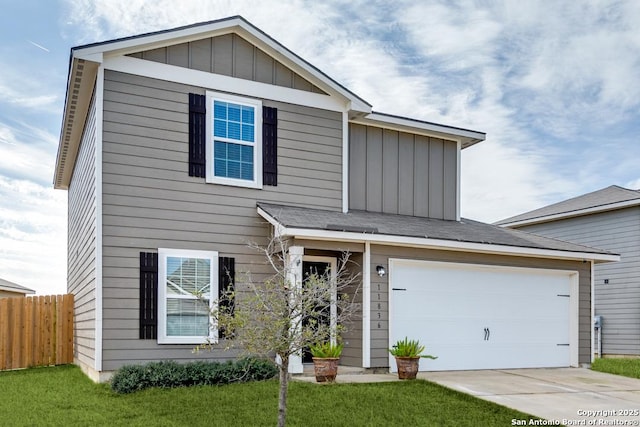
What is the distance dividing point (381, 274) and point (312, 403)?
335 cm

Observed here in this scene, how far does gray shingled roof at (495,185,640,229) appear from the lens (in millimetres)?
18950

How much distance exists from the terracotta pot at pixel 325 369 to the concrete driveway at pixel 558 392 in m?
1.73

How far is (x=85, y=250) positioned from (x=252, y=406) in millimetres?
5571

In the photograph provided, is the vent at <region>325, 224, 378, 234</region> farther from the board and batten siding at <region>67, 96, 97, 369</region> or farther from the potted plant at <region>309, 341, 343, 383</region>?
the board and batten siding at <region>67, 96, 97, 369</region>

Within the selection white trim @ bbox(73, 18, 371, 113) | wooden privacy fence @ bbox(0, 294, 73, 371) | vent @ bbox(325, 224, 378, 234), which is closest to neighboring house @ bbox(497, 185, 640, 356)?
white trim @ bbox(73, 18, 371, 113)

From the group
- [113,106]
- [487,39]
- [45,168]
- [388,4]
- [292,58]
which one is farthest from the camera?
[45,168]

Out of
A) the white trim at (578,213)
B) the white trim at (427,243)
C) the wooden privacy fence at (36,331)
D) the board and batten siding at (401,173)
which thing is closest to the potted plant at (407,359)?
the white trim at (427,243)

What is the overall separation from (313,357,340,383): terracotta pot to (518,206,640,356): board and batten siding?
473 inches

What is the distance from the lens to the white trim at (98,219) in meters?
10.1

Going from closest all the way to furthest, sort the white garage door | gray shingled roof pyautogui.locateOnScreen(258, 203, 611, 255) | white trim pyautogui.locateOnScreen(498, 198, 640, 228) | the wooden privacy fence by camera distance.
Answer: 1. gray shingled roof pyautogui.locateOnScreen(258, 203, 611, 255)
2. the white garage door
3. the wooden privacy fence
4. white trim pyautogui.locateOnScreen(498, 198, 640, 228)

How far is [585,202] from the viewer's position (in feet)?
67.6

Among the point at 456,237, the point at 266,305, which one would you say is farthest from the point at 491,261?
the point at 266,305

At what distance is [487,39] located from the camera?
49.0ft

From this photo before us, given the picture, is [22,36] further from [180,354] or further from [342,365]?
[342,365]
